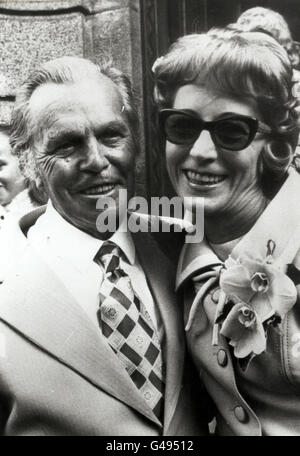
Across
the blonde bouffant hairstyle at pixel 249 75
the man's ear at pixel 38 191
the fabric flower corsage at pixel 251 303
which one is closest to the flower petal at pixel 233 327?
the fabric flower corsage at pixel 251 303

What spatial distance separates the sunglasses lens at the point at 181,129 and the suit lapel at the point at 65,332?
0.64m

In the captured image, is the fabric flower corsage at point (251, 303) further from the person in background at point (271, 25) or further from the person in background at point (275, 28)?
the person in background at point (271, 25)

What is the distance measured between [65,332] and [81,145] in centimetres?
63

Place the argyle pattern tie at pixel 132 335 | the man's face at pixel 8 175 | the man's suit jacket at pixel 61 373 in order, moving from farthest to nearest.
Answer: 1. the man's face at pixel 8 175
2. the argyle pattern tie at pixel 132 335
3. the man's suit jacket at pixel 61 373

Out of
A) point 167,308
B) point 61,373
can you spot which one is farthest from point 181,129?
point 61,373

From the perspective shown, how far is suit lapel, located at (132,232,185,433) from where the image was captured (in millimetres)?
2350

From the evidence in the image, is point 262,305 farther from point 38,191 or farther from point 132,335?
point 38,191

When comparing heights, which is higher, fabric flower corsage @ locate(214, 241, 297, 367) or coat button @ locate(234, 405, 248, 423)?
fabric flower corsage @ locate(214, 241, 297, 367)

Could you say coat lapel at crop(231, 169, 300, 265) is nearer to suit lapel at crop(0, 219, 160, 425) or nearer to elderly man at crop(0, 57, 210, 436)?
elderly man at crop(0, 57, 210, 436)

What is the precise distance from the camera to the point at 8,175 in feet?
8.11

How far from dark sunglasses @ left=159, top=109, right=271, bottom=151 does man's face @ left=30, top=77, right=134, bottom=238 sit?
192mm

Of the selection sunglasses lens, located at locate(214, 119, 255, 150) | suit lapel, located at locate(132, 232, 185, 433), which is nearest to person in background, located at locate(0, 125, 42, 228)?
suit lapel, located at locate(132, 232, 185, 433)

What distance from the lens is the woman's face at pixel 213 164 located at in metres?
2.33

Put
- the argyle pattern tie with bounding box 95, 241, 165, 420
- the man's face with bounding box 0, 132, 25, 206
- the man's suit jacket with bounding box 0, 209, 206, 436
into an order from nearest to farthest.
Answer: the man's suit jacket with bounding box 0, 209, 206, 436, the argyle pattern tie with bounding box 95, 241, 165, 420, the man's face with bounding box 0, 132, 25, 206
